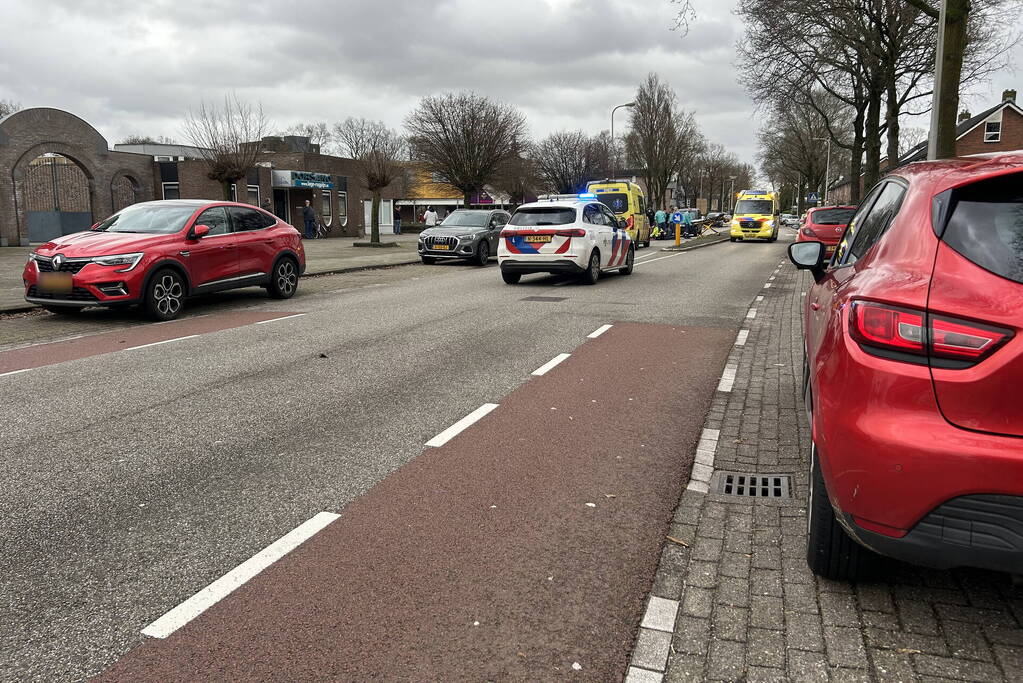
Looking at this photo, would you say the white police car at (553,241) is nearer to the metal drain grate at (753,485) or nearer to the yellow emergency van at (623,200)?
the metal drain grate at (753,485)

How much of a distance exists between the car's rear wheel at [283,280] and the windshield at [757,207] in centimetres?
3178

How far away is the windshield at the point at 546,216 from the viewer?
49.2 feet

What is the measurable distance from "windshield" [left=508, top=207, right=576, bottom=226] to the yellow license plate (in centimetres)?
801

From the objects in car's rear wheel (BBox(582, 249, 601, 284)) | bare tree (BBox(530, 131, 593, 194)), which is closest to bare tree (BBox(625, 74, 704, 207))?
bare tree (BBox(530, 131, 593, 194))

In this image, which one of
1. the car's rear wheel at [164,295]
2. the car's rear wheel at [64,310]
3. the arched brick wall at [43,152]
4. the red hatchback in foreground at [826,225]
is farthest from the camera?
the arched brick wall at [43,152]

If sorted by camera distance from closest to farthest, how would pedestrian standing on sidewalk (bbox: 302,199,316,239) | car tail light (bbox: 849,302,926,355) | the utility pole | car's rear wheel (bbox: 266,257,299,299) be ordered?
car tail light (bbox: 849,302,926,355), the utility pole, car's rear wheel (bbox: 266,257,299,299), pedestrian standing on sidewalk (bbox: 302,199,316,239)

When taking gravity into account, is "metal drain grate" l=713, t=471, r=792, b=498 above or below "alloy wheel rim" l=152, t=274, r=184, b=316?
below

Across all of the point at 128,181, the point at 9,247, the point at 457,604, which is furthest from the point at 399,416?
the point at 128,181

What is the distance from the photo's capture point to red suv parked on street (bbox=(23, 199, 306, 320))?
1041 centimetres

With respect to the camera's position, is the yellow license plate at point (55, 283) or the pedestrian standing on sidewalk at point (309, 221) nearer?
the yellow license plate at point (55, 283)

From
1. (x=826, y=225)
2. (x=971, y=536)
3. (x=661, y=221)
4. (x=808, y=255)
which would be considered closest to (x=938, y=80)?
(x=826, y=225)

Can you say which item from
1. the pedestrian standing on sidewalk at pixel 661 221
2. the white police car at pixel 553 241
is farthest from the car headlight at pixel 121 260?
the pedestrian standing on sidewalk at pixel 661 221

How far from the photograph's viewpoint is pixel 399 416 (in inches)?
223

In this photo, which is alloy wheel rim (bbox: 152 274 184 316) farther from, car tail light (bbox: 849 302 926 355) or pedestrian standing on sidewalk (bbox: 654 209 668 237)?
pedestrian standing on sidewalk (bbox: 654 209 668 237)
